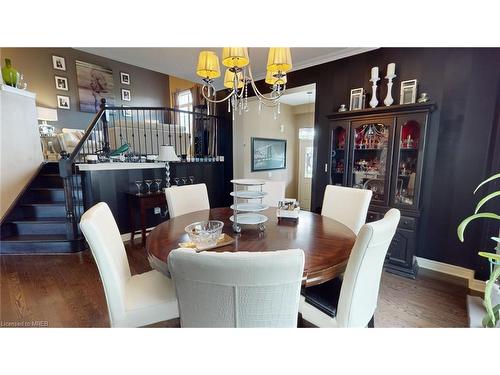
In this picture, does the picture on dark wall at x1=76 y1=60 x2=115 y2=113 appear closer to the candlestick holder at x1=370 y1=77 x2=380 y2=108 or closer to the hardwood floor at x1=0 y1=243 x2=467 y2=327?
the hardwood floor at x1=0 y1=243 x2=467 y2=327

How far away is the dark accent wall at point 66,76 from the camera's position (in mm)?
5375

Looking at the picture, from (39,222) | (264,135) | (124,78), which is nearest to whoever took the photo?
(39,222)

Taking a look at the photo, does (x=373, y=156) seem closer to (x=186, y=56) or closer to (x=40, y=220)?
(x=186, y=56)

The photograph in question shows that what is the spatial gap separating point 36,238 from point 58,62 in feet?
16.6

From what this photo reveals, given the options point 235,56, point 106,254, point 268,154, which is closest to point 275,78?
point 235,56

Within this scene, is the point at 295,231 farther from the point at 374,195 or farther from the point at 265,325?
the point at 374,195

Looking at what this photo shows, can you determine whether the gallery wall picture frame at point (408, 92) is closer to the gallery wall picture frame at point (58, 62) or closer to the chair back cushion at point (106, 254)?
the chair back cushion at point (106, 254)

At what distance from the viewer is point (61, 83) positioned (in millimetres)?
5891

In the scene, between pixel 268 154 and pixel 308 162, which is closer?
pixel 268 154

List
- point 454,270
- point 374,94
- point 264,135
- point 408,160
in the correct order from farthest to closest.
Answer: point 264,135
point 374,94
point 408,160
point 454,270

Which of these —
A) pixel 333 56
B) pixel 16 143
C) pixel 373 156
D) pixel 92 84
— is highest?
pixel 92 84

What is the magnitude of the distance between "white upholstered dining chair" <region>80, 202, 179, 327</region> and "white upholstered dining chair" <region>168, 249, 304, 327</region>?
47 centimetres
